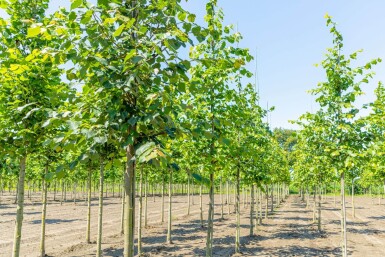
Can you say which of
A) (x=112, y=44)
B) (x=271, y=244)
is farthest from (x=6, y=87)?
(x=271, y=244)

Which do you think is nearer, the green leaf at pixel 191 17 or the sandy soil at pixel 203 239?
the green leaf at pixel 191 17

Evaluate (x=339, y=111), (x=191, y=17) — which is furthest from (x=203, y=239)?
(x=191, y=17)

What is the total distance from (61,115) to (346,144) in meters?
9.32

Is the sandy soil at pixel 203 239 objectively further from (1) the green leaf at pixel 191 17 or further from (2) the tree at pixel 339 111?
(1) the green leaf at pixel 191 17

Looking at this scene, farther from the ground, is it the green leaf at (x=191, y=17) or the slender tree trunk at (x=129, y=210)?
the green leaf at (x=191, y=17)

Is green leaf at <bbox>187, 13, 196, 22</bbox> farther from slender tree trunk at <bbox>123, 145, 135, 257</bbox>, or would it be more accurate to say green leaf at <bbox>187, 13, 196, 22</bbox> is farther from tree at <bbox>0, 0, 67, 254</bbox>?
tree at <bbox>0, 0, 67, 254</bbox>

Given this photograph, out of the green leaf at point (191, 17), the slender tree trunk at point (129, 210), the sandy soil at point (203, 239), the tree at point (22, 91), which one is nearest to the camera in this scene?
the green leaf at point (191, 17)

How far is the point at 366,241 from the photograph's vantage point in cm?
1903

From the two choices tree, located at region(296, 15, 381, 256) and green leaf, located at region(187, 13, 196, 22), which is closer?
green leaf, located at region(187, 13, 196, 22)

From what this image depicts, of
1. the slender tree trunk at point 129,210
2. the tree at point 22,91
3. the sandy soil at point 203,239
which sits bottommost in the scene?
the sandy soil at point 203,239

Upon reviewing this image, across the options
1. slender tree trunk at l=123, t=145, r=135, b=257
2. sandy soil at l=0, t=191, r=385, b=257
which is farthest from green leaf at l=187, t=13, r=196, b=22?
sandy soil at l=0, t=191, r=385, b=257

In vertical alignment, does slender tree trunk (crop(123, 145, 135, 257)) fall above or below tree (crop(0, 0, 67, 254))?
below

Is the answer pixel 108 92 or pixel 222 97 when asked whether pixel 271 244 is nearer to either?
pixel 222 97

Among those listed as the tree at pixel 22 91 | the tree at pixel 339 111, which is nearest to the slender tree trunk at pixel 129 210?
the tree at pixel 22 91
